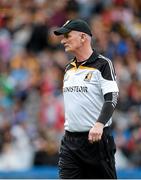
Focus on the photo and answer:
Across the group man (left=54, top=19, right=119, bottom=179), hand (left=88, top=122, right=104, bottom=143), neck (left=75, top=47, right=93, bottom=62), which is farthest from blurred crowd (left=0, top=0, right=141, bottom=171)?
hand (left=88, top=122, right=104, bottom=143)

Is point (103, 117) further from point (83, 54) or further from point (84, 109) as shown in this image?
point (83, 54)

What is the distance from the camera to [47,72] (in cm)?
1405

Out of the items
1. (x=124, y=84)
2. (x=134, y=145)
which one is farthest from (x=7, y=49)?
(x=134, y=145)

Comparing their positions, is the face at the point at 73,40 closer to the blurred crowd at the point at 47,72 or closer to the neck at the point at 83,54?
the neck at the point at 83,54

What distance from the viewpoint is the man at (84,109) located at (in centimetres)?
678

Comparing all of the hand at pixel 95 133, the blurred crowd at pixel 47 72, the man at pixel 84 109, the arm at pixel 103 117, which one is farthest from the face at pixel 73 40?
the blurred crowd at pixel 47 72

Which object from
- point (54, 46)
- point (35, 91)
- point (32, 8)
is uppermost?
point (32, 8)

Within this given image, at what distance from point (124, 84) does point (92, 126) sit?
A: 662 cm

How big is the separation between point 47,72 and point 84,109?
7303mm

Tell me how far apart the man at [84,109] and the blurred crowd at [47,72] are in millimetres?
5092

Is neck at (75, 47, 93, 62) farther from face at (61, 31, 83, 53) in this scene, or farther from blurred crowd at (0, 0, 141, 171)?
blurred crowd at (0, 0, 141, 171)

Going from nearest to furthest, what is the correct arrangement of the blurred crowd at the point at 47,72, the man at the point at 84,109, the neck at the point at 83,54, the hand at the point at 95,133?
the hand at the point at 95,133
the man at the point at 84,109
the neck at the point at 83,54
the blurred crowd at the point at 47,72

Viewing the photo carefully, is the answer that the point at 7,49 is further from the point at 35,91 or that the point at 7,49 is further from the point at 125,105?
the point at 125,105

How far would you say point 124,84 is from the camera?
13.3 metres
